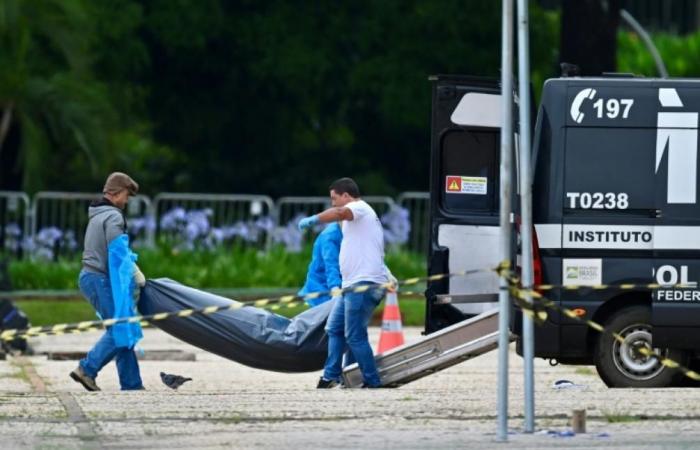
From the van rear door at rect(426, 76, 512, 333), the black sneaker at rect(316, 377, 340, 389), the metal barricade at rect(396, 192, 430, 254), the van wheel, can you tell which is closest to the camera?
the van wheel

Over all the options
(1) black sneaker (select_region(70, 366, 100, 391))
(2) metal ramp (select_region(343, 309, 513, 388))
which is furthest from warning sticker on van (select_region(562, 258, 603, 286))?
(1) black sneaker (select_region(70, 366, 100, 391))

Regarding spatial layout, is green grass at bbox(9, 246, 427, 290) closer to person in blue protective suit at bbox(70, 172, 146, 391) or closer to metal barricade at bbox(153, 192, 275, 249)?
metal barricade at bbox(153, 192, 275, 249)

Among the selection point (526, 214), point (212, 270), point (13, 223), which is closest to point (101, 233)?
point (526, 214)

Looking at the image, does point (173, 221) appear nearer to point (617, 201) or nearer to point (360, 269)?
point (360, 269)

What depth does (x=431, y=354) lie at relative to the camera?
15.6m

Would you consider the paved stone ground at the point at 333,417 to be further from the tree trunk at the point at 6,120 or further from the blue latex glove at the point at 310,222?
the tree trunk at the point at 6,120

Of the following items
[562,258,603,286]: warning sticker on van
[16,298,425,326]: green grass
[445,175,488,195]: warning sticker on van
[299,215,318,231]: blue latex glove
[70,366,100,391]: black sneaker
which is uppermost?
[445,175,488,195]: warning sticker on van

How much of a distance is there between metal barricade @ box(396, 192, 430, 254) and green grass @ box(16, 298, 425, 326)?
16.0 ft

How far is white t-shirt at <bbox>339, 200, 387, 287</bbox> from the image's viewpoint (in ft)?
49.5

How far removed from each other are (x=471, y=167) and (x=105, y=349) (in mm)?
3402

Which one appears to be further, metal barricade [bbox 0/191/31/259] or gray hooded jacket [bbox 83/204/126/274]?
metal barricade [bbox 0/191/31/259]

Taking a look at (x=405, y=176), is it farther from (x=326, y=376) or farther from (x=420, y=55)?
(x=326, y=376)

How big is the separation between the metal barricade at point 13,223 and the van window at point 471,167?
1374cm

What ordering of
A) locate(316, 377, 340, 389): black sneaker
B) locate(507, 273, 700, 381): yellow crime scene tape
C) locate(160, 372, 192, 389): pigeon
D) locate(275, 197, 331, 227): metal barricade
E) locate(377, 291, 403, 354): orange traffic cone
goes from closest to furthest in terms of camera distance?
locate(507, 273, 700, 381): yellow crime scene tape → locate(160, 372, 192, 389): pigeon → locate(316, 377, 340, 389): black sneaker → locate(377, 291, 403, 354): orange traffic cone → locate(275, 197, 331, 227): metal barricade
